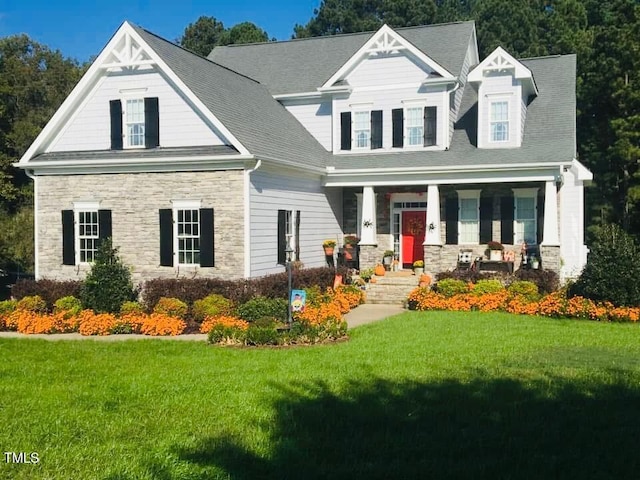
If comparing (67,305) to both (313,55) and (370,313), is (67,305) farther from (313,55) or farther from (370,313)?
(313,55)

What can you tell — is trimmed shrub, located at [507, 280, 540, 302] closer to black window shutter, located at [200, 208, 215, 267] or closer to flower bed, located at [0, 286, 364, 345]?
flower bed, located at [0, 286, 364, 345]

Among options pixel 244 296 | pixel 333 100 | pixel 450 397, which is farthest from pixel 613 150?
pixel 450 397

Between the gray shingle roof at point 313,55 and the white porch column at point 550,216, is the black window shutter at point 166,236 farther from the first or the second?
Result: the white porch column at point 550,216

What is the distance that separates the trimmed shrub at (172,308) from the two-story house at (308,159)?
6.48 ft

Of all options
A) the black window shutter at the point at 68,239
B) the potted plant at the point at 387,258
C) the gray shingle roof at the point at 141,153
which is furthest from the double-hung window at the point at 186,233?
the potted plant at the point at 387,258

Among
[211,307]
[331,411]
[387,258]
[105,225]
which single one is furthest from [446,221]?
[331,411]

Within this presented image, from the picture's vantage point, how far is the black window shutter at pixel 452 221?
22281mm

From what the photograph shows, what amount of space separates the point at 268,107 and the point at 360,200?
4529 mm

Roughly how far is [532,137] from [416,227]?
482cm

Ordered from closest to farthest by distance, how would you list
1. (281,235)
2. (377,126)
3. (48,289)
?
(48,289)
(281,235)
(377,126)

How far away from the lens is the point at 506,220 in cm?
2172

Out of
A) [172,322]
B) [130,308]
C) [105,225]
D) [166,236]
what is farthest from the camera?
[105,225]

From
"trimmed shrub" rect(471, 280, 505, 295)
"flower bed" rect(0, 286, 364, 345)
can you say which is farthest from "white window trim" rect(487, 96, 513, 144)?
"flower bed" rect(0, 286, 364, 345)

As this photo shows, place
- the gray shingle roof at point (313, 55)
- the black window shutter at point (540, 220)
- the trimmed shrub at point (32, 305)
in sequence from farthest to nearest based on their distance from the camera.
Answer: the gray shingle roof at point (313, 55)
the black window shutter at point (540, 220)
the trimmed shrub at point (32, 305)
